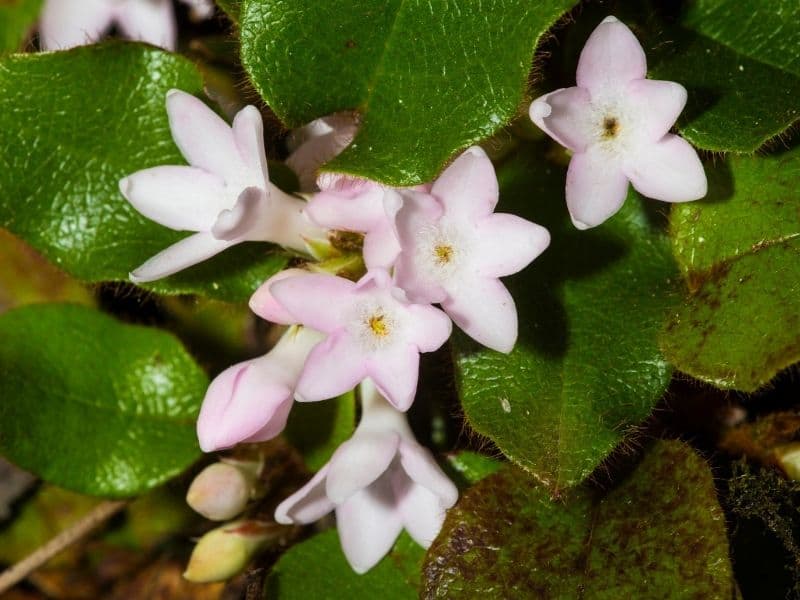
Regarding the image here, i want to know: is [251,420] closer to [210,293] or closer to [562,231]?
[210,293]

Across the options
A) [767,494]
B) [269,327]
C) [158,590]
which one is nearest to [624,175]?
[767,494]

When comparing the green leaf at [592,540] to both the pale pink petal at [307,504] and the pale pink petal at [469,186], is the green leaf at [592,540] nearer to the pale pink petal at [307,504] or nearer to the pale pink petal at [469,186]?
the pale pink petal at [307,504]

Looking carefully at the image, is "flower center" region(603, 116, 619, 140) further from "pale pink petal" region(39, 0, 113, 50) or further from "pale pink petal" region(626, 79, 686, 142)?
"pale pink petal" region(39, 0, 113, 50)

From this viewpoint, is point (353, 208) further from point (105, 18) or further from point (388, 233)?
point (105, 18)

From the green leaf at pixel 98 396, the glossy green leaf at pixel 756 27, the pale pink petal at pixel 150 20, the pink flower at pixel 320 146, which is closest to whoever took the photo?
the glossy green leaf at pixel 756 27

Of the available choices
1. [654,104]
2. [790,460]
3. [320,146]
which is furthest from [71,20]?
[790,460]

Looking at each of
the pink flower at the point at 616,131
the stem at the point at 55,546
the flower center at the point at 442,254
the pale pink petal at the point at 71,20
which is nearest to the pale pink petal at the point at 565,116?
the pink flower at the point at 616,131
